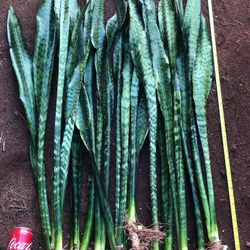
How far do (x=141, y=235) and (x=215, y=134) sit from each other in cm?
54

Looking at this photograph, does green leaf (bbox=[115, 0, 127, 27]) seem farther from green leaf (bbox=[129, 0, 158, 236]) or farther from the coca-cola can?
the coca-cola can

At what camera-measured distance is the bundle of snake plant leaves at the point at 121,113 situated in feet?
6.21

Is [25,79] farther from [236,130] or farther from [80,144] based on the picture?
[236,130]

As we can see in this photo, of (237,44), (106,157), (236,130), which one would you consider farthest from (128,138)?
(237,44)

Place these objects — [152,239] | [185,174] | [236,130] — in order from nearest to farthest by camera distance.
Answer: [152,239], [185,174], [236,130]

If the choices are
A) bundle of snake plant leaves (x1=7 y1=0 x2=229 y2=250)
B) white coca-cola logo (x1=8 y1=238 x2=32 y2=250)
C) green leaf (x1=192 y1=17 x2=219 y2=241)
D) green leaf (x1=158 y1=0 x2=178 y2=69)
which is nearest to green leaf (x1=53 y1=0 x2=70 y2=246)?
bundle of snake plant leaves (x1=7 y1=0 x2=229 y2=250)

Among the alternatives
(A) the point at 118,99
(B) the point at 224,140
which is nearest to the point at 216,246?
(B) the point at 224,140

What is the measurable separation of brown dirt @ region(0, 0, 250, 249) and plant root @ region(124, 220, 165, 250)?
0.40ft

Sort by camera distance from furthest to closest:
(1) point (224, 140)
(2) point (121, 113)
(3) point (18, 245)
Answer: (1) point (224, 140), (2) point (121, 113), (3) point (18, 245)

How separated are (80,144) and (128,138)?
190 millimetres

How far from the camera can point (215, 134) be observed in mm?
2109

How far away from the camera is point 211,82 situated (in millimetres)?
2049

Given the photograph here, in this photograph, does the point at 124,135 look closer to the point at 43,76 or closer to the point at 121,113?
the point at 121,113

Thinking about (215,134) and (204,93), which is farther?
(215,134)
